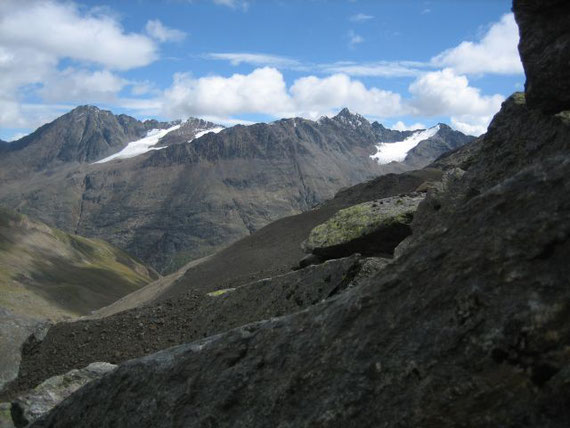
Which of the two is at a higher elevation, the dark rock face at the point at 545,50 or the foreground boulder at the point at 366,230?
the dark rock face at the point at 545,50

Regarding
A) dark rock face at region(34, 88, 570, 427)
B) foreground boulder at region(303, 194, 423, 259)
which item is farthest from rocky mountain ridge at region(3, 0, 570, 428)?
foreground boulder at region(303, 194, 423, 259)

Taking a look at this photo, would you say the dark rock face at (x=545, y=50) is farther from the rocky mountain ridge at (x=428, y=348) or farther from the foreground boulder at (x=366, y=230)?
the foreground boulder at (x=366, y=230)

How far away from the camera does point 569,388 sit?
19.6 feet

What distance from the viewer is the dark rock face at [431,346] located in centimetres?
633

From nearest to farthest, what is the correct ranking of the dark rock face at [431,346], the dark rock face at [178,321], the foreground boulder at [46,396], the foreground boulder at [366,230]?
the dark rock face at [431,346] < the dark rock face at [178,321] < the foreground boulder at [46,396] < the foreground boulder at [366,230]

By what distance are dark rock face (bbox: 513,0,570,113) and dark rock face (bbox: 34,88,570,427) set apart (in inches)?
182

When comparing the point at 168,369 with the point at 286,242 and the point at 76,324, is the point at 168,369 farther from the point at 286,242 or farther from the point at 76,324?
the point at 286,242

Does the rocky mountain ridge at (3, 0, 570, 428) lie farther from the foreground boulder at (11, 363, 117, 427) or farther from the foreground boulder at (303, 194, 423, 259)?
the foreground boulder at (303, 194, 423, 259)

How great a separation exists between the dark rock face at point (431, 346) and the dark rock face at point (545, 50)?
182 inches

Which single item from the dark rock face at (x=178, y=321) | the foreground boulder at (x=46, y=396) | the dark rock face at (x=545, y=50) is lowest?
the foreground boulder at (x=46, y=396)

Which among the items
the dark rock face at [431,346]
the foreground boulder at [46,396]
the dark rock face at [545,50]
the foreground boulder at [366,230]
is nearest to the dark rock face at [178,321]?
the foreground boulder at [46,396]

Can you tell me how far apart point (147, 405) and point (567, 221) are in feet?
24.3

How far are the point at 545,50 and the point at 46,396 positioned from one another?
59.1 ft

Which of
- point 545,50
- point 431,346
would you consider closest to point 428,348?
point 431,346
